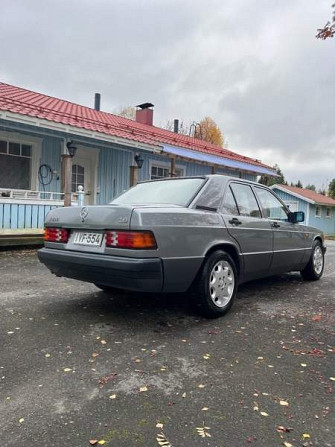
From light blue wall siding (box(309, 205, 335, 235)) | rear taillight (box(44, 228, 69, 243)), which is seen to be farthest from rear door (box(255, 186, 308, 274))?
light blue wall siding (box(309, 205, 335, 235))

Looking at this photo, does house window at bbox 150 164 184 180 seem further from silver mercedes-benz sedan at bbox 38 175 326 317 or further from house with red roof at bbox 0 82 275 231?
silver mercedes-benz sedan at bbox 38 175 326 317

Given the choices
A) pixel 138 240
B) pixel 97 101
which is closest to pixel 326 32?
pixel 138 240

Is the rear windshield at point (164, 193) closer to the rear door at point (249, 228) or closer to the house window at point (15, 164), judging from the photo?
the rear door at point (249, 228)

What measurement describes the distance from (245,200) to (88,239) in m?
2.14

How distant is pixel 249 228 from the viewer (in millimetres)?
4641

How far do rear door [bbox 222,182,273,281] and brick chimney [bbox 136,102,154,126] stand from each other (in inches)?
646

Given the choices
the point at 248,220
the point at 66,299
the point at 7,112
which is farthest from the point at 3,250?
the point at 248,220

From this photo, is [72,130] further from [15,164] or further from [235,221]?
[235,221]

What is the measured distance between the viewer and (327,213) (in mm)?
33469

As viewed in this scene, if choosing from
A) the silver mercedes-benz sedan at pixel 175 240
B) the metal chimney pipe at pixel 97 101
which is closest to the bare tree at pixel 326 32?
the silver mercedes-benz sedan at pixel 175 240

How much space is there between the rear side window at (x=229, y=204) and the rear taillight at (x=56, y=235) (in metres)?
1.79

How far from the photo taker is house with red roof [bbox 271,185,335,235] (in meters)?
30.8

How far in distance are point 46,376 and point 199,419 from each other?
3.78 ft

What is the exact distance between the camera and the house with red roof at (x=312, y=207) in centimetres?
3081
